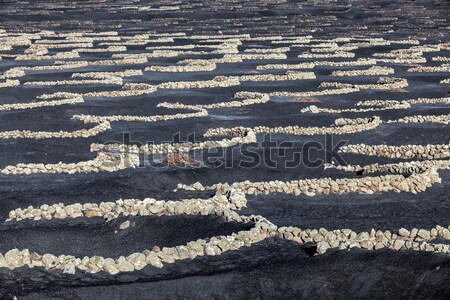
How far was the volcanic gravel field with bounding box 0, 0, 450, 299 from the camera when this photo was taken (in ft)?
27.9

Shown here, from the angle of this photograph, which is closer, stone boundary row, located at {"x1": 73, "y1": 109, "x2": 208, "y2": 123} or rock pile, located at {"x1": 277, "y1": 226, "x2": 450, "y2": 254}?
rock pile, located at {"x1": 277, "y1": 226, "x2": 450, "y2": 254}

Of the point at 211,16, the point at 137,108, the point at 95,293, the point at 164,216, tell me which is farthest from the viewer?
the point at 211,16

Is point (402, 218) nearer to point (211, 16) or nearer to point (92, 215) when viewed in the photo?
point (92, 215)

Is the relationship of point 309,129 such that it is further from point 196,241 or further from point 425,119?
point 196,241

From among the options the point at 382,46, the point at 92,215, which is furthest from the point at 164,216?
the point at 382,46

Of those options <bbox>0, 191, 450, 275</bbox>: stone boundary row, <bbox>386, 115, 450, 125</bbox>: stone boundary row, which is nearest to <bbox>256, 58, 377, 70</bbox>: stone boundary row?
<bbox>386, 115, 450, 125</bbox>: stone boundary row

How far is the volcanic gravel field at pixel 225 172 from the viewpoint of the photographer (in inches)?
335

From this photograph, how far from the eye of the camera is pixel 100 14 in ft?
132

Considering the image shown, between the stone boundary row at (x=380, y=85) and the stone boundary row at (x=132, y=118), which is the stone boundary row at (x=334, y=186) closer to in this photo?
the stone boundary row at (x=132, y=118)

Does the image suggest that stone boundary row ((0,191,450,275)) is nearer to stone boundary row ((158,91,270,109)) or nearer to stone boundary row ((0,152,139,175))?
stone boundary row ((0,152,139,175))

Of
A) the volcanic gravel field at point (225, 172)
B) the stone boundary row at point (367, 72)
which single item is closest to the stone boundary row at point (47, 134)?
the volcanic gravel field at point (225, 172)

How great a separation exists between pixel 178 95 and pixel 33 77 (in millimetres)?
5422

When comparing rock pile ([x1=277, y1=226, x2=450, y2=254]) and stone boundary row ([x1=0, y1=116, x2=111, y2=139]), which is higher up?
stone boundary row ([x1=0, y1=116, x2=111, y2=139])

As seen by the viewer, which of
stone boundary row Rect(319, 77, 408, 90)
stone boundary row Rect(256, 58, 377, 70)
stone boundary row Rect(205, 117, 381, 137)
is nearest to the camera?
stone boundary row Rect(205, 117, 381, 137)
